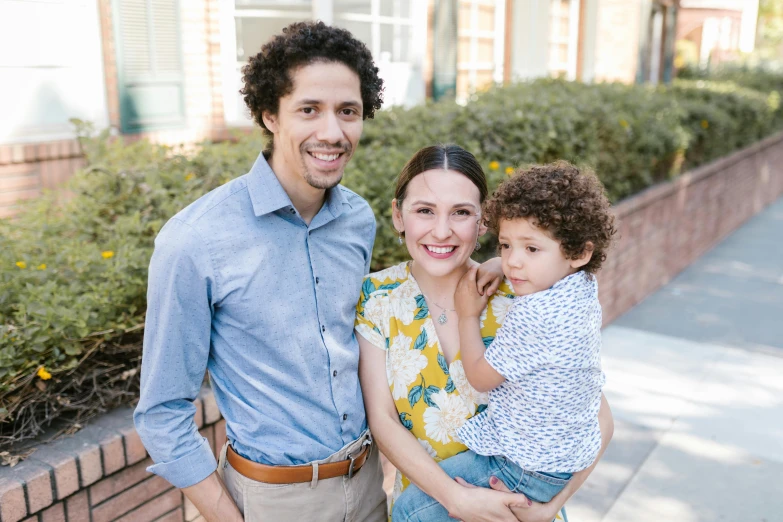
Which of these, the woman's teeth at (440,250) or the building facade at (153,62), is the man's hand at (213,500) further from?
the building facade at (153,62)

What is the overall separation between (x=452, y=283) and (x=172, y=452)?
897mm

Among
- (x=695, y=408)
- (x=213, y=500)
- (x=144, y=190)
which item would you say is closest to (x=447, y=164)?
(x=213, y=500)

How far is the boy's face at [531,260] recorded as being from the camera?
74.5 inches

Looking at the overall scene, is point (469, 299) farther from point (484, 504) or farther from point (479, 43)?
point (479, 43)

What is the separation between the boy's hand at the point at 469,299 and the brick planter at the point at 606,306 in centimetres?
109

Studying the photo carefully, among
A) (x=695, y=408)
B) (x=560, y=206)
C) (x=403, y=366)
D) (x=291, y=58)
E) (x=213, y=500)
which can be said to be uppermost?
(x=291, y=58)

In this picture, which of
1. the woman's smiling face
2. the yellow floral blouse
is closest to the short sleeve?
the yellow floral blouse

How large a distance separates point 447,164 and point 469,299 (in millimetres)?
380

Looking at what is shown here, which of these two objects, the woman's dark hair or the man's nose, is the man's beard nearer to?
the man's nose

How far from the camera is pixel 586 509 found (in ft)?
11.5

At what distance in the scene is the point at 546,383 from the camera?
184 centimetres

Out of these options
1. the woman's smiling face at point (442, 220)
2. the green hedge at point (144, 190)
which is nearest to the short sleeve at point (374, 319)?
the woman's smiling face at point (442, 220)

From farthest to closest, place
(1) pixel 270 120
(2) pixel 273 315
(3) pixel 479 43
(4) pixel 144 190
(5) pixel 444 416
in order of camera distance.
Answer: (3) pixel 479 43
(4) pixel 144 190
(5) pixel 444 416
(1) pixel 270 120
(2) pixel 273 315

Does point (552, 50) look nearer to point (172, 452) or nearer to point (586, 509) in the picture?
point (586, 509)
